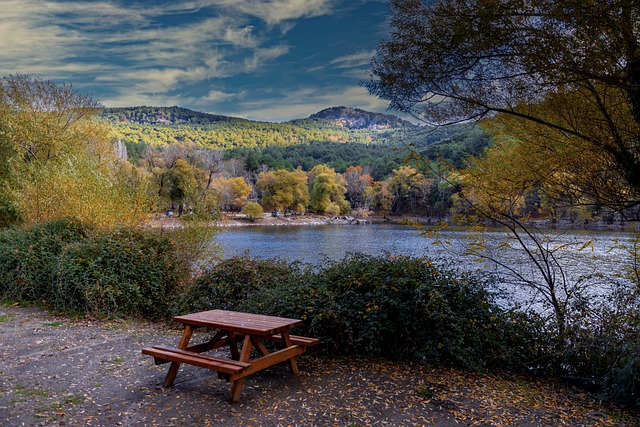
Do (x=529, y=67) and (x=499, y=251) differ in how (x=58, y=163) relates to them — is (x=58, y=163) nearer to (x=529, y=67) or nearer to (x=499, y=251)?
(x=499, y=251)

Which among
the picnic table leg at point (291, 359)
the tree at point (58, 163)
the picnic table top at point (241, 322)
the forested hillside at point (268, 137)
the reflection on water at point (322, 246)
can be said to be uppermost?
the forested hillside at point (268, 137)

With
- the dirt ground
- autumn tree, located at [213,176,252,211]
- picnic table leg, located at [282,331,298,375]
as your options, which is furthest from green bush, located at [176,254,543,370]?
autumn tree, located at [213,176,252,211]

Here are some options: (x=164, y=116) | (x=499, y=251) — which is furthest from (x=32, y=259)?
(x=164, y=116)

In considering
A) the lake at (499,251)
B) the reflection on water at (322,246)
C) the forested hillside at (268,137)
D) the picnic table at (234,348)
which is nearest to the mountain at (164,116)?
the forested hillside at (268,137)

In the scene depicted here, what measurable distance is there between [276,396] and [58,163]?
14.2m

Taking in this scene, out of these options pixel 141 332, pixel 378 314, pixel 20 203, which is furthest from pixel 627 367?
pixel 20 203

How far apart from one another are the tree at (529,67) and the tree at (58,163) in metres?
7.94

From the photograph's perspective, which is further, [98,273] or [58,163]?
[58,163]

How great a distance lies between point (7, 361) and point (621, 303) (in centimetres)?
758

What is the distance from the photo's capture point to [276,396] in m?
4.40

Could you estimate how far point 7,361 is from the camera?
527 cm

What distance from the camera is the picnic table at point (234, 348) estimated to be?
414cm

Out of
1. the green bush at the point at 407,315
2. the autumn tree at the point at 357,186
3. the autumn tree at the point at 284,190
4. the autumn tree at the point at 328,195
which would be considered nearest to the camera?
the green bush at the point at 407,315

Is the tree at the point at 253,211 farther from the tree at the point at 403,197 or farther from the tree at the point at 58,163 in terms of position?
the tree at the point at 58,163
